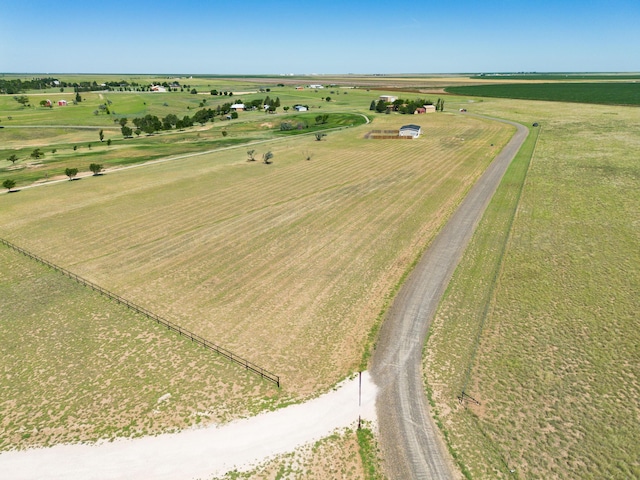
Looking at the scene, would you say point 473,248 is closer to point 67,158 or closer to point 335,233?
point 335,233

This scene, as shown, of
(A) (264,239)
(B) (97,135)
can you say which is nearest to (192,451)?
(A) (264,239)

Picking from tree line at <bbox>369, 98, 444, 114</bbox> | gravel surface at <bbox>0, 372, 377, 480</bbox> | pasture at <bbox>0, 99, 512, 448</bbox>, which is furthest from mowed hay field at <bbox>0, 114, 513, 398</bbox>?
tree line at <bbox>369, 98, 444, 114</bbox>

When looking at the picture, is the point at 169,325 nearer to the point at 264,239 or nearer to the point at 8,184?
the point at 264,239

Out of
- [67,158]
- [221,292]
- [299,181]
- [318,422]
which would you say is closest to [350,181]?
[299,181]

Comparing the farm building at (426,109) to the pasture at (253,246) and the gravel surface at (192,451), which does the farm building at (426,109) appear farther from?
the gravel surface at (192,451)

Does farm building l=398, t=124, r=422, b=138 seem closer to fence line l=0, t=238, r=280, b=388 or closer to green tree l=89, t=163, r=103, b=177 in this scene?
green tree l=89, t=163, r=103, b=177

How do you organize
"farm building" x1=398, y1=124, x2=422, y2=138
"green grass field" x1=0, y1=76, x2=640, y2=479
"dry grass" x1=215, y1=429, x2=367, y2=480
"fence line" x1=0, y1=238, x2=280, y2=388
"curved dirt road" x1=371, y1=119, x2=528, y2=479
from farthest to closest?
"farm building" x1=398, y1=124, x2=422, y2=138 → "fence line" x1=0, y1=238, x2=280, y2=388 → "green grass field" x1=0, y1=76, x2=640, y2=479 → "curved dirt road" x1=371, y1=119, x2=528, y2=479 → "dry grass" x1=215, y1=429, x2=367, y2=480
